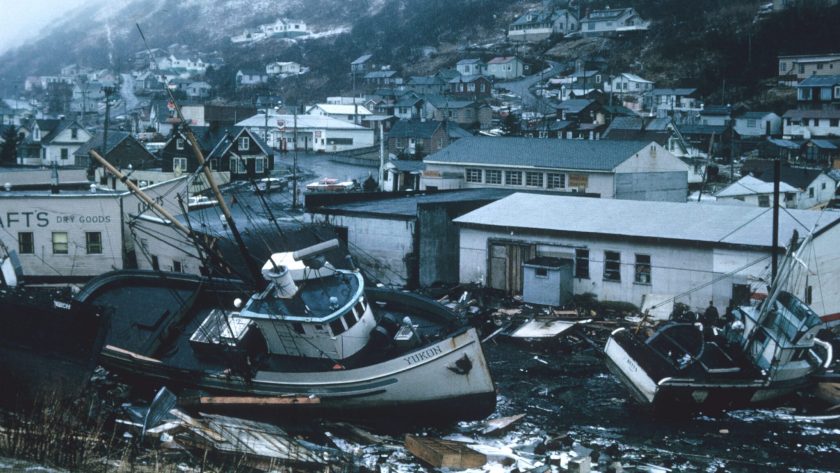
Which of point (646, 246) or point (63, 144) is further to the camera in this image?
point (63, 144)

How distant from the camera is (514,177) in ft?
131

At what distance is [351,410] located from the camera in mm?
17172

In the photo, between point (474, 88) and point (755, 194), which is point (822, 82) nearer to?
point (474, 88)

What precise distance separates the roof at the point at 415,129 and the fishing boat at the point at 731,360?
47926mm

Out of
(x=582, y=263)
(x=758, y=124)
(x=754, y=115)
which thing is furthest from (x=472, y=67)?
(x=582, y=263)

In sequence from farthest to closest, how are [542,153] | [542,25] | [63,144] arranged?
[542,25]
[63,144]
[542,153]

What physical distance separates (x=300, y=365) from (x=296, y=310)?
1.32 metres

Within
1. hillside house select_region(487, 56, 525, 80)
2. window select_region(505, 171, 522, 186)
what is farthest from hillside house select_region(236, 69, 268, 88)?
window select_region(505, 171, 522, 186)

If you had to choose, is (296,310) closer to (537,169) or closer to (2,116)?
(537,169)

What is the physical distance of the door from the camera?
26.9m

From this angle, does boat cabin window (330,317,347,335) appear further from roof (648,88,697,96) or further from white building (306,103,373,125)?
roof (648,88,697,96)

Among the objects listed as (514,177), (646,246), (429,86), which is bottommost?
(646,246)

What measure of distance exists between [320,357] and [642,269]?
37.0 ft

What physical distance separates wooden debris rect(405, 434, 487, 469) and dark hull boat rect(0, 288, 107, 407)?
655 centimetres
